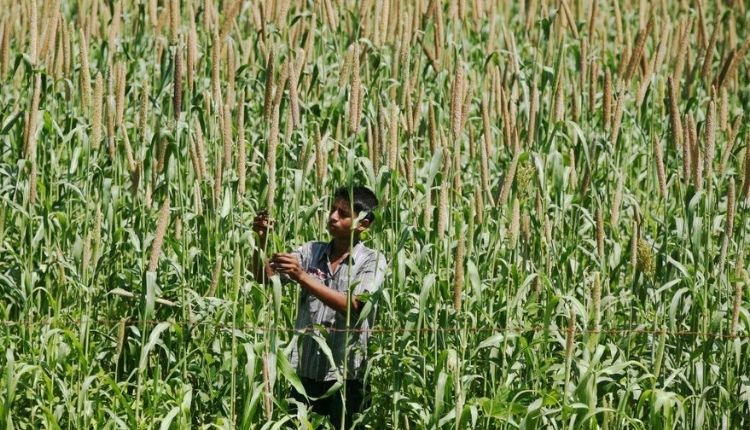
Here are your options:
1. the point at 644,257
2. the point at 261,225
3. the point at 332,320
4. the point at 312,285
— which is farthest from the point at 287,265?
the point at 644,257

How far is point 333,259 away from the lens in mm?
5906

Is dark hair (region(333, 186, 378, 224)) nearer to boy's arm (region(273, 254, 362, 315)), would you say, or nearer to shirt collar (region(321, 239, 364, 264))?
shirt collar (region(321, 239, 364, 264))

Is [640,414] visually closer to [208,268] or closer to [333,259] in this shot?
[333,259]

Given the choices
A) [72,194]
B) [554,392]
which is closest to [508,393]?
[554,392]

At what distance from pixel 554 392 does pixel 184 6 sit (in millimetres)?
6369

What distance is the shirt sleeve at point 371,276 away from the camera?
5.70 m

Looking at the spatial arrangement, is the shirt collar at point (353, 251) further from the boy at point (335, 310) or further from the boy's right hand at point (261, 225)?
the boy's right hand at point (261, 225)

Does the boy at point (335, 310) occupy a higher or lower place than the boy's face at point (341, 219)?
lower

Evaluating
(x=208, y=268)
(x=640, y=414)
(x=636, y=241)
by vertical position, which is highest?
(x=636, y=241)

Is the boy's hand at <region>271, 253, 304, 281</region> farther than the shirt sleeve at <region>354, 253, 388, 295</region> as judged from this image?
No

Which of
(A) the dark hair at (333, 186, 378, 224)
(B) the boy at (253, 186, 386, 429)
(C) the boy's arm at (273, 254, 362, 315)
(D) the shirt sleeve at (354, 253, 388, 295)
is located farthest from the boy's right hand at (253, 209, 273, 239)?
(D) the shirt sleeve at (354, 253, 388, 295)

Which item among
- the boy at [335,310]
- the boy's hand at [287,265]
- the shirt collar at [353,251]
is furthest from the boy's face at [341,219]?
the boy's hand at [287,265]

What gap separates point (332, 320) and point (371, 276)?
0.99 feet

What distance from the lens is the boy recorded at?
5.73 m
